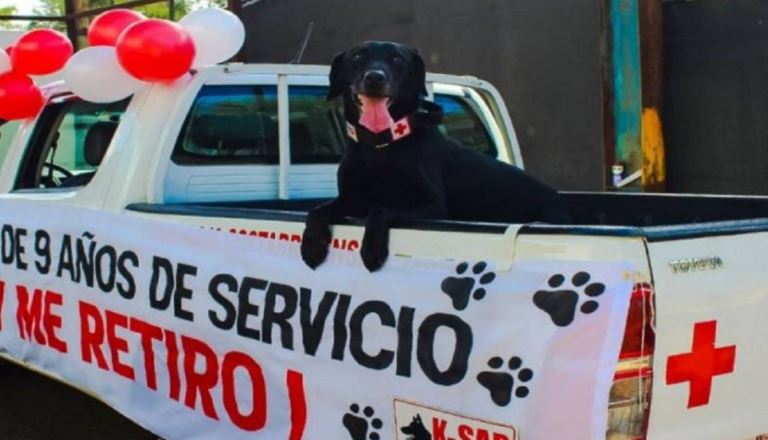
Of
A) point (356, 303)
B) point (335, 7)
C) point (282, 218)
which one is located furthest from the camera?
point (335, 7)

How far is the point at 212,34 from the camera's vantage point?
4691mm

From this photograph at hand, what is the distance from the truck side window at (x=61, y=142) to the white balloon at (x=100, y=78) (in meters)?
0.34

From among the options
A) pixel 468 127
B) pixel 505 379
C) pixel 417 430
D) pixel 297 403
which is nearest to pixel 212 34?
pixel 468 127

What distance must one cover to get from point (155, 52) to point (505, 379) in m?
2.36

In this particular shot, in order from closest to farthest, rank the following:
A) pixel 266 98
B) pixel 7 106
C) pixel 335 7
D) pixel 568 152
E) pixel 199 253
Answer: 1. pixel 199 253
2. pixel 266 98
3. pixel 7 106
4. pixel 568 152
5. pixel 335 7

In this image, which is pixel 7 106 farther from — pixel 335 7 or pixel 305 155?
pixel 335 7

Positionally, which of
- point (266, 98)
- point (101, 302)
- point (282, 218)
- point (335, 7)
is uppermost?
point (335, 7)

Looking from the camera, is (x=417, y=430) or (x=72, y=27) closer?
(x=417, y=430)

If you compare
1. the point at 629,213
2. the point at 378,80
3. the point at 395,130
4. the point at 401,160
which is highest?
the point at 378,80

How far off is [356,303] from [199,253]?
0.90 meters

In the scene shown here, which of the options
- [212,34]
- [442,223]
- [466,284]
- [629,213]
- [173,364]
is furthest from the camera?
[212,34]

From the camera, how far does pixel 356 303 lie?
2947mm

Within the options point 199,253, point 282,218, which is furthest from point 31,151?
point 282,218

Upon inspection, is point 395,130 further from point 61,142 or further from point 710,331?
point 61,142
